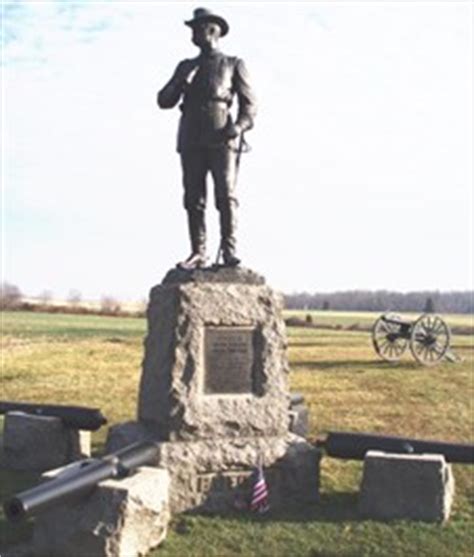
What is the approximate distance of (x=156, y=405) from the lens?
8094mm

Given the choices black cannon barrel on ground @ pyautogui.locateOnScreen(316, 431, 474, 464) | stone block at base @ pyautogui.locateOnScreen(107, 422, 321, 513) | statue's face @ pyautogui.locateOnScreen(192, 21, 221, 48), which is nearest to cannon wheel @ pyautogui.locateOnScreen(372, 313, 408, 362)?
black cannon barrel on ground @ pyautogui.locateOnScreen(316, 431, 474, 464)

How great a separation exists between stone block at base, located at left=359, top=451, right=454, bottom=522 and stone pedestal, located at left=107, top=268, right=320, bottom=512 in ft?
1.98

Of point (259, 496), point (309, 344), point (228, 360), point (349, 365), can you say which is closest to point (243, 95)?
point (228, 360)

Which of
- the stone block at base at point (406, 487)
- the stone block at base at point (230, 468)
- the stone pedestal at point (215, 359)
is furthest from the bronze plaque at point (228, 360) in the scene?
the stone block at base at point (406, 487)

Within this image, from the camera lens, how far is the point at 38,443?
30.7ft

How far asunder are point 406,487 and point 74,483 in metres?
2.86

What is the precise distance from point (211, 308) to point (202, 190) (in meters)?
1.29

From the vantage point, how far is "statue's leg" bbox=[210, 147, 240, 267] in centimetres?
848

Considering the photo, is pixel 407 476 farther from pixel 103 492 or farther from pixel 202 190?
pixel 202 190

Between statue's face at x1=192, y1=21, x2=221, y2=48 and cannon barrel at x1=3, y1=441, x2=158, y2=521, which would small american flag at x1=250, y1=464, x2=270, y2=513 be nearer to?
cannon barrel at x1=3, y1=441, x2=158, y2=521

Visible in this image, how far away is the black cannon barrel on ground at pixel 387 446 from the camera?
26.5 feet

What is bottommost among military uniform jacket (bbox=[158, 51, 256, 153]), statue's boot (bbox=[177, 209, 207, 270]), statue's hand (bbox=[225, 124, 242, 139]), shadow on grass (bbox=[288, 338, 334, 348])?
shadow on grass (bbox=[288, 338, 334, 348])

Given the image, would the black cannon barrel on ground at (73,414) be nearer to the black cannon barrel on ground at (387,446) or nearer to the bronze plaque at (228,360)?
the bronze plaque at (228,360)

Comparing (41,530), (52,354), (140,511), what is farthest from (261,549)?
(52,354)
